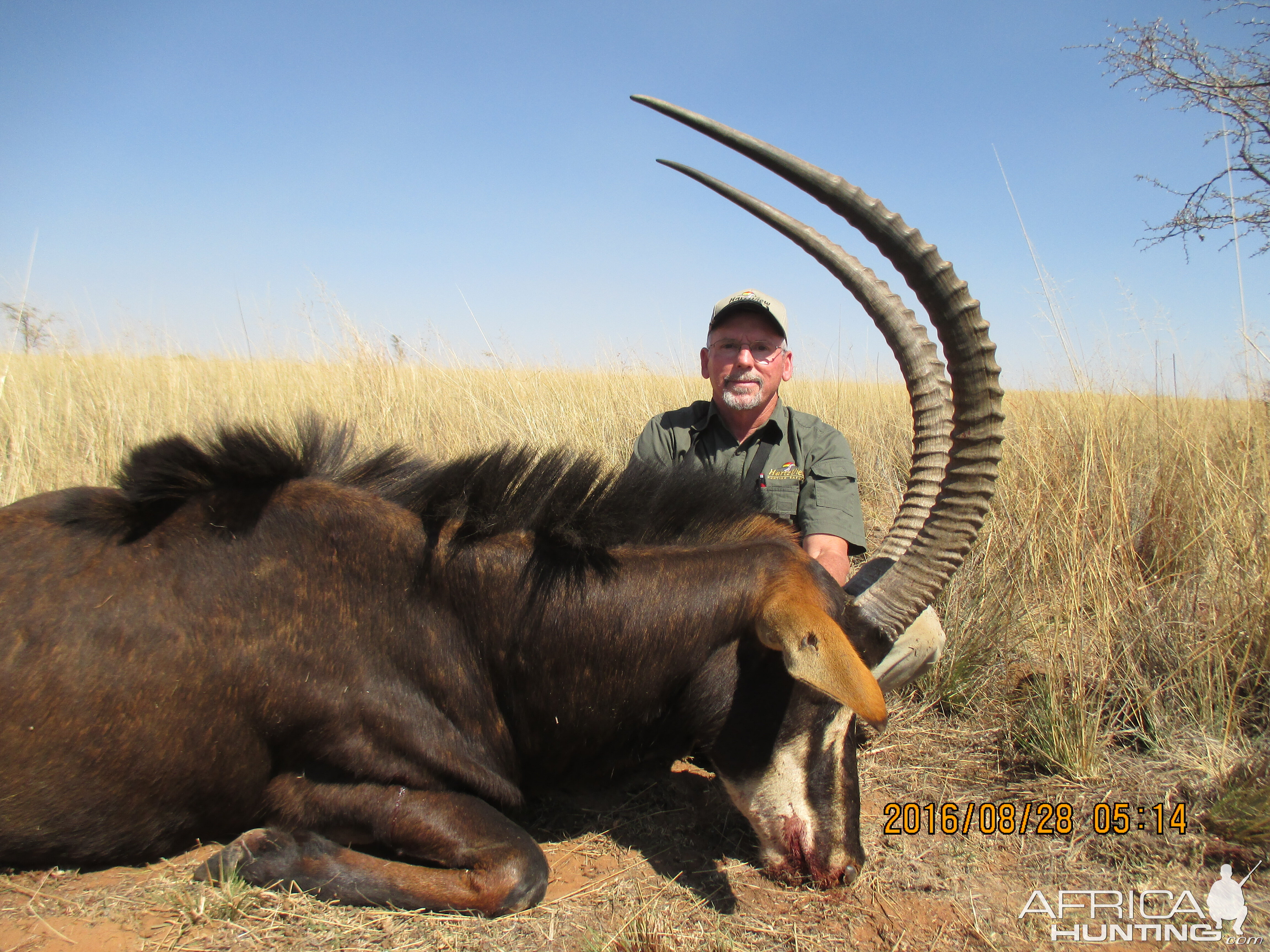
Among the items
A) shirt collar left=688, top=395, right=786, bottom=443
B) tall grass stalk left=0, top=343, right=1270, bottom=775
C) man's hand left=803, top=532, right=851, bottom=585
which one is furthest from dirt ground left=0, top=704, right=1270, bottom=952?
shirt collar left=688, top=395, right=786, bottom=443

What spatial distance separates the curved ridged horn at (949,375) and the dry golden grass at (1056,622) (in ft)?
3.53

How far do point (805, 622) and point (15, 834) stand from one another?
2.73m

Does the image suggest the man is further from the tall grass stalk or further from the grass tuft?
the grass tuft

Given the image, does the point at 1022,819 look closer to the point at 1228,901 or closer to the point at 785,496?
the point at 1228,901

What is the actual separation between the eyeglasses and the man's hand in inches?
44.3

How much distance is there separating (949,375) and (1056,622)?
189cm

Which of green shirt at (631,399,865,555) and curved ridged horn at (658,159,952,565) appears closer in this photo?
curved ridged horn at (658,159,952,565)

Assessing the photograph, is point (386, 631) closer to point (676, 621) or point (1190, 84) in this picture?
point (676, 621)

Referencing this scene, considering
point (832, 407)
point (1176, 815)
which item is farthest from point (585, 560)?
point (832, 407)

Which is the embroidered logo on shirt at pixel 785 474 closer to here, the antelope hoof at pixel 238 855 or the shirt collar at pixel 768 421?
the shirt collar at pixel 768 421

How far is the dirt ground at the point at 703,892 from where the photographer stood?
2391 mm

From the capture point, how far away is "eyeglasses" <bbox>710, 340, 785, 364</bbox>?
4.38 meters

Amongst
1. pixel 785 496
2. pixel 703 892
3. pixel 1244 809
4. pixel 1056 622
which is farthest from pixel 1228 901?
pixel 785 496

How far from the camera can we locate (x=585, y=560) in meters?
2.68
